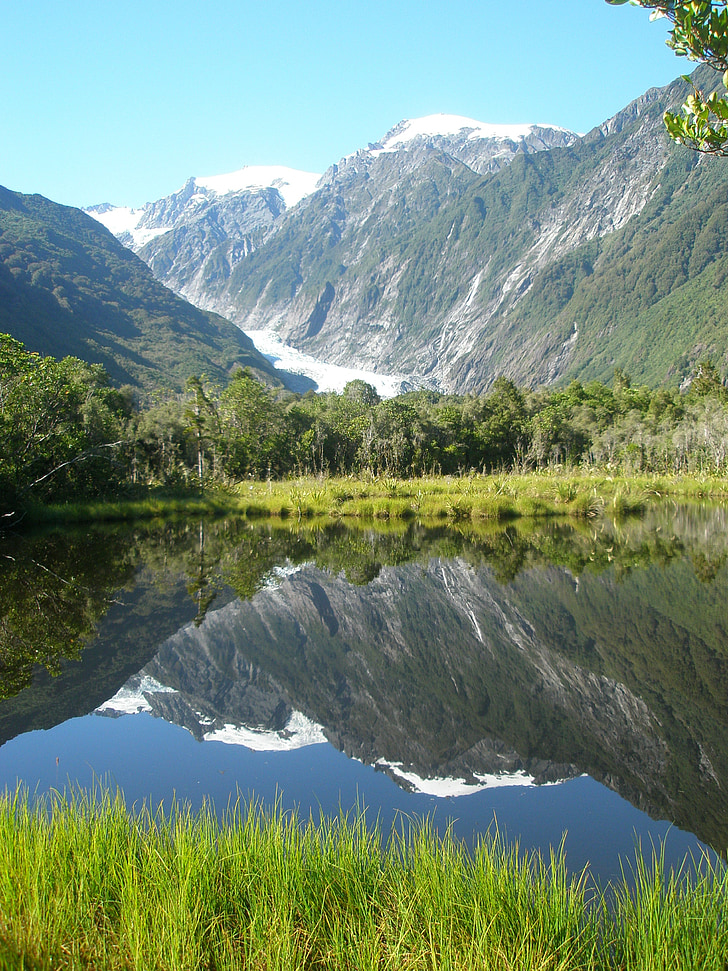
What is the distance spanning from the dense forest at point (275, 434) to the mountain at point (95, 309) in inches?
2862

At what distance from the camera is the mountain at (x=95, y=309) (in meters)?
114

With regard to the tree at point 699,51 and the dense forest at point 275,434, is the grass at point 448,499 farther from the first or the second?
the tree at point 699,51

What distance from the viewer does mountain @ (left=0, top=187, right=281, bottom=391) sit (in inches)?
4471

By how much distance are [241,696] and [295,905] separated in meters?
2.88

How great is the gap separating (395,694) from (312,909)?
9.38 feet

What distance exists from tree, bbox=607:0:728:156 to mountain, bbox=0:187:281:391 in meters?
103

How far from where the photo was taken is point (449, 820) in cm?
321

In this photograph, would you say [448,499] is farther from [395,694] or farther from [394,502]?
[395,694]

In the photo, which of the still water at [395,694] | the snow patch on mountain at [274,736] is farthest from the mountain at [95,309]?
the snow patch on mountain at [274,736]

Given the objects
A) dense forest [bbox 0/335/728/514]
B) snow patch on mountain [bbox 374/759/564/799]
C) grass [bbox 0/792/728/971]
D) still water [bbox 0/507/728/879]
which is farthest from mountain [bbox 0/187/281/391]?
grass [bbox 0/792/728/971]

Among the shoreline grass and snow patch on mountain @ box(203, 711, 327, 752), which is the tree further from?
the shoreline grass

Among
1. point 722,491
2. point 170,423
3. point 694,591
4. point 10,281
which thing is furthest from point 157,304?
point 694,591

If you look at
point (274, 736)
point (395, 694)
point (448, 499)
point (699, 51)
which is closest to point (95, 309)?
point (448, 499)

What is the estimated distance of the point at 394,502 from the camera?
768 inches
